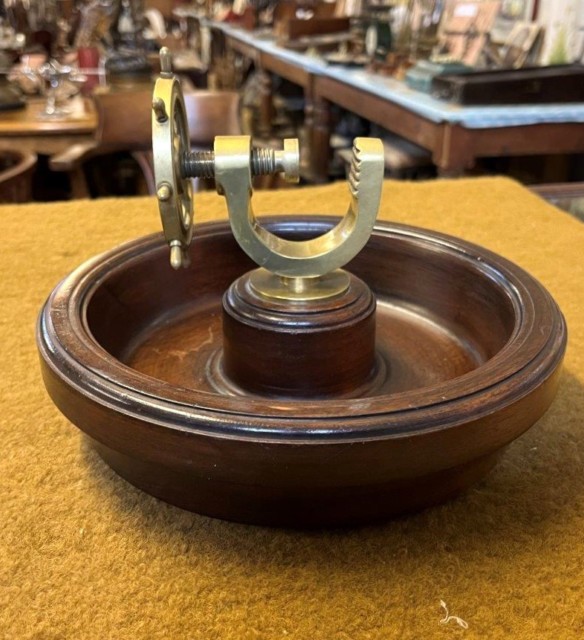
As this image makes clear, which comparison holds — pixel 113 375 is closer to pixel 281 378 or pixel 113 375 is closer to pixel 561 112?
pixel 281 378

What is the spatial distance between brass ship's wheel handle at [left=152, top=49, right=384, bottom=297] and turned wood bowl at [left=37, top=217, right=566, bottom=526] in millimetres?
68

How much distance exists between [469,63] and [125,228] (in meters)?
1.61

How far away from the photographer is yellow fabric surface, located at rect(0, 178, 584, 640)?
1.36 ft

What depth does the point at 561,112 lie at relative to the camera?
1729mm

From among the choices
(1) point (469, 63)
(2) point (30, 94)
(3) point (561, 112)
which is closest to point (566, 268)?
(3) point (561, 112)

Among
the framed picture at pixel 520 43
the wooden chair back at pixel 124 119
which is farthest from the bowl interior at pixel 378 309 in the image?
the framed picture at pixel 520 43

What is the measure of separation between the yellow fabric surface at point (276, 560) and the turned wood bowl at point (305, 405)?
0.08 ft

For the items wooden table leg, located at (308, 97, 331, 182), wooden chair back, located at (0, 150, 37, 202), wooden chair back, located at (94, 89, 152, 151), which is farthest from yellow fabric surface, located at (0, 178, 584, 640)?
wooden table leg, located at (308, 97, 331, 182)

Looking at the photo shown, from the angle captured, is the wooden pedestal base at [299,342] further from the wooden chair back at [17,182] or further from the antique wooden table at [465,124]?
the antique wooden table at [465,124]

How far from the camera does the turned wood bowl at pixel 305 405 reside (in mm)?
390

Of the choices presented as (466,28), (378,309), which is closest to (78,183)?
(466,28)

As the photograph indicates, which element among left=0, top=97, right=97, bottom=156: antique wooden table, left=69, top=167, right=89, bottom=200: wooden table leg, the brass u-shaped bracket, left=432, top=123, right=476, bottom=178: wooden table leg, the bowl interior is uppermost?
the brass u-shaped bracket

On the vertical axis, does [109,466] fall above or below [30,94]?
above

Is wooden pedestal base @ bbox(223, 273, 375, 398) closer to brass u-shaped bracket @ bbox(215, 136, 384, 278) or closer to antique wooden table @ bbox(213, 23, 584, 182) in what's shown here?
brass u-shaped bracket @ bbox(215, 136, 384, 278)
